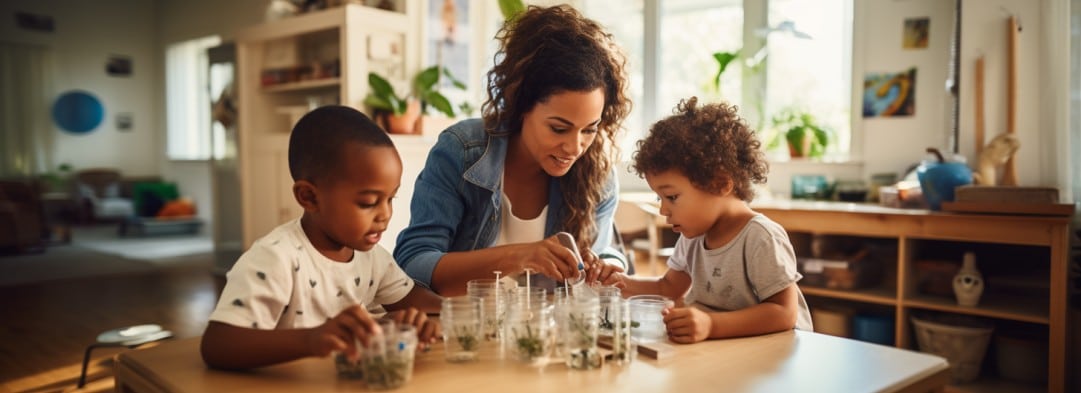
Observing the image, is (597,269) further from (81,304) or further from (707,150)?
(81,304)

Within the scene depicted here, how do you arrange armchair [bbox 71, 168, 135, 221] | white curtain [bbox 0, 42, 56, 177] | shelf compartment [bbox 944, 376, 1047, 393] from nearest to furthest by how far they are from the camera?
shelf compartment [bbox 944, 376, 1047, 393] → armchair [bbox 71, 168, 135, 221] → white curtain [bbox 0, 42, 56, 177]

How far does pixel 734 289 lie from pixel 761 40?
3367 millimetres

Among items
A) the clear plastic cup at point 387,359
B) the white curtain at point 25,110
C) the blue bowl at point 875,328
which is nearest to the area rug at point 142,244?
the white curtain at point 25,110

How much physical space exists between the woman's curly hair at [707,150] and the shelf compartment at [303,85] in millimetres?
3274

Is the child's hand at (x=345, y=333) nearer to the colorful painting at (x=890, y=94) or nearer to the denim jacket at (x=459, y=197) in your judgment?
the denim jacket at (x=459, y=197)

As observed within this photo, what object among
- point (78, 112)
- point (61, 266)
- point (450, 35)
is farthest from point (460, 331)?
point (78, 112)

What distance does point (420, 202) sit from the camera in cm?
171

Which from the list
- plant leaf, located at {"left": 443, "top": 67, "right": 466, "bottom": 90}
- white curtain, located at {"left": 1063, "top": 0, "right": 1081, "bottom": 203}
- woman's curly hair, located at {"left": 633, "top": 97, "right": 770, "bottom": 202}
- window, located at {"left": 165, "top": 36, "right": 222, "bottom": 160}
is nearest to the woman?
woman's curly hair, located at {"left": 633, "top": 97, "right": 770, "bottom": 202}

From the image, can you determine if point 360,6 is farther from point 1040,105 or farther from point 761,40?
point 1040,105

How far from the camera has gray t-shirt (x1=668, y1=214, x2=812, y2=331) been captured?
137cm

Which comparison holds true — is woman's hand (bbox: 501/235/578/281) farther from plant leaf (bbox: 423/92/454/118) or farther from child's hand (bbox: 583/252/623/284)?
plant leaf (bbox: 423/92/454/118)

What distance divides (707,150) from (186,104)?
10719mm

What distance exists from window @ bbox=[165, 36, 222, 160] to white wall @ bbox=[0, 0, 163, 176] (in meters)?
0.38

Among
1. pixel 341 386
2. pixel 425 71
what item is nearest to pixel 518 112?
pixel 341 386
